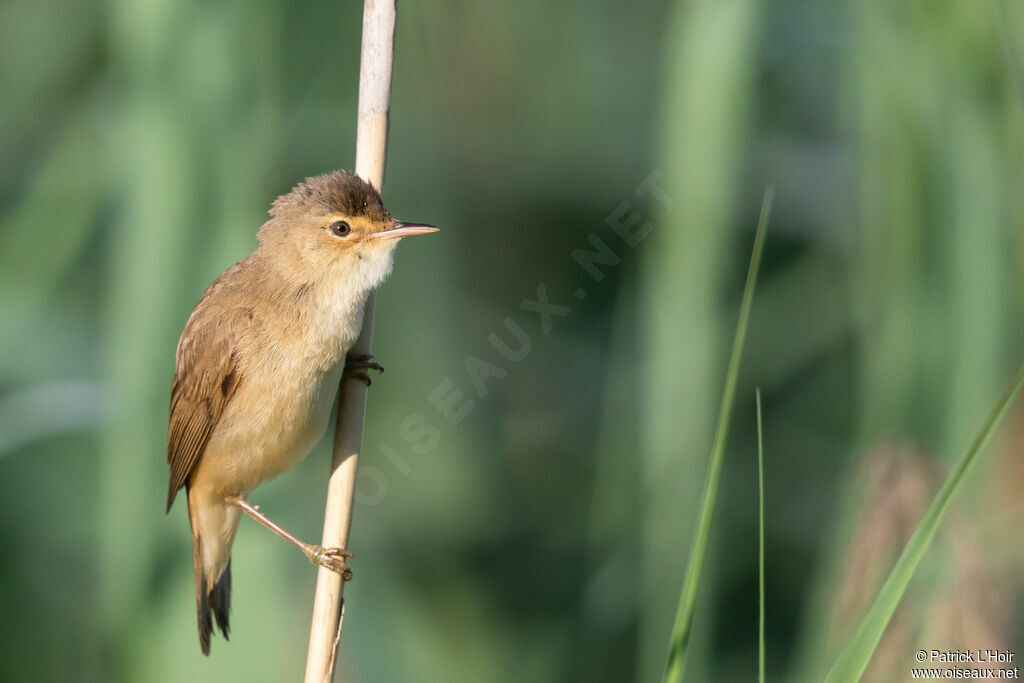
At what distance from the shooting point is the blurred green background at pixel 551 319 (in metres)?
2.27

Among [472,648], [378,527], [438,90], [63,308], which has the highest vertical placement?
[438,90]

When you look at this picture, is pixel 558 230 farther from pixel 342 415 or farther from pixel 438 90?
pixel 342 415

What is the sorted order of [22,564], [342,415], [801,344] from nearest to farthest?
[342,415] → [22,564] → [801,344]

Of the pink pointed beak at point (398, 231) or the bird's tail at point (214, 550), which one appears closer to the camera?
the pink pointed beak at point (398, 231)

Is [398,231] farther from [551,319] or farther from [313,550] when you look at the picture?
[551,319]

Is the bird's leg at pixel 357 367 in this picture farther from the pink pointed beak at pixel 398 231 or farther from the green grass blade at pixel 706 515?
the green grass blade at pixel 706 515

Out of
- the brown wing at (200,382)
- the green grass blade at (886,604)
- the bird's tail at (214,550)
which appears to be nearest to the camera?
the green grass blade at (886,604)

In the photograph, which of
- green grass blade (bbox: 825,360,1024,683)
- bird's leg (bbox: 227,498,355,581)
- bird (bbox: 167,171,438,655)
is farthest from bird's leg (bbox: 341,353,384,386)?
green grass blade (bbox: 825,360,1024,683)

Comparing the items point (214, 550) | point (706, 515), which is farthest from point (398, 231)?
point (706, 515)

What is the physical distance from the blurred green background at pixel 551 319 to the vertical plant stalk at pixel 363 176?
49 centimetres

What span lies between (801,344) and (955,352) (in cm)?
123

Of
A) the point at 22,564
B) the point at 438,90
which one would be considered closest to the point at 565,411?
the point at 438,90

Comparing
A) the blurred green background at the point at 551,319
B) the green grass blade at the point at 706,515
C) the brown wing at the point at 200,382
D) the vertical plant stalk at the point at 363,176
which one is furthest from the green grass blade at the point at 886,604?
the brown wing at the point at 200,382

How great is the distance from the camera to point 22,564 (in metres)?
3.30
